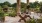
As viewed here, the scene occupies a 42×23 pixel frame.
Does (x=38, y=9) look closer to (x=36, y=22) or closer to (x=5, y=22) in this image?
(x=36, y=22)

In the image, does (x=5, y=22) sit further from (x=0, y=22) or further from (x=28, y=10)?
(x=28, y=10)

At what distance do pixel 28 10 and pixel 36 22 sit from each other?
0.23 metres

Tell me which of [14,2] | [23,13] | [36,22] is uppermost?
[14,2]

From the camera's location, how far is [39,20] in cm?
193

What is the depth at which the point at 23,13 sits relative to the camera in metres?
2.05

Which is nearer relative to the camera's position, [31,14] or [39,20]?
[39,20]

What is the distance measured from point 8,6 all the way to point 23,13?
0.26 meters

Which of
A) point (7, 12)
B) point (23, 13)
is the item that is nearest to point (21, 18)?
point (23, 13)

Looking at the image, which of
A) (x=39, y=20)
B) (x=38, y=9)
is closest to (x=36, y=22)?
(x=39, y=20)

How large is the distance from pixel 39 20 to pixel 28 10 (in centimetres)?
25

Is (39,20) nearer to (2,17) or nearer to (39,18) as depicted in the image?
(39,18)

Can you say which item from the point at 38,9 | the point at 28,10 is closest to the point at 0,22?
the point at 28,10

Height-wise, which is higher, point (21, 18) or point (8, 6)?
point (8, 6)

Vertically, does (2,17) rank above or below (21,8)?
below
